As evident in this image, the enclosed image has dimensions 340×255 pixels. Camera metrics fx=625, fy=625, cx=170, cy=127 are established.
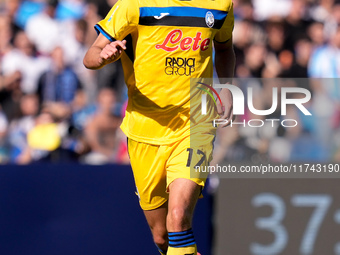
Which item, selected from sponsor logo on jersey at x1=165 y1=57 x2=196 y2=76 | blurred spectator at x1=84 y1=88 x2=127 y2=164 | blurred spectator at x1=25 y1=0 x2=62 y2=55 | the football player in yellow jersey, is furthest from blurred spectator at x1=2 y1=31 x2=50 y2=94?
sponsor logo on jersey at x1=165 y1=57 x2=196 y2=76

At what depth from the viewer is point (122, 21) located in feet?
15.8

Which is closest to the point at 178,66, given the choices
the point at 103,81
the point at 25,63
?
the point at 103,81

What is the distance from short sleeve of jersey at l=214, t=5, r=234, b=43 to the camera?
5148 mm

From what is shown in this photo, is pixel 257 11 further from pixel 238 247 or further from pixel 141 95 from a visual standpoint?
pixel 141 95

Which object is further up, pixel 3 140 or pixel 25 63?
pixel 25 63

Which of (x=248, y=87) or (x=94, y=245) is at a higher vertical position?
(x=248, y=87)

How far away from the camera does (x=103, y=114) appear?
26.7 ft

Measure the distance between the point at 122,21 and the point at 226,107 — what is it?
3.57ft

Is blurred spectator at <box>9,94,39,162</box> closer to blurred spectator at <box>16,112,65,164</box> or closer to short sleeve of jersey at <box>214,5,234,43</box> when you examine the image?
blurred spectator at <box>16,112,65,164</box>

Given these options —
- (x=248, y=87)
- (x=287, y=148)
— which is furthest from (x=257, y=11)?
(x=287, y=148)

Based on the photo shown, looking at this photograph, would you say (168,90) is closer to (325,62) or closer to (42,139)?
(42,139)

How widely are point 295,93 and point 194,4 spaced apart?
401 centimetres

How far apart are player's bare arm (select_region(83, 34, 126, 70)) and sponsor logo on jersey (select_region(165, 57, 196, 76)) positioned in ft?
1.63

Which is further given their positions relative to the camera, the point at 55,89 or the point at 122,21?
the point at 55,89
